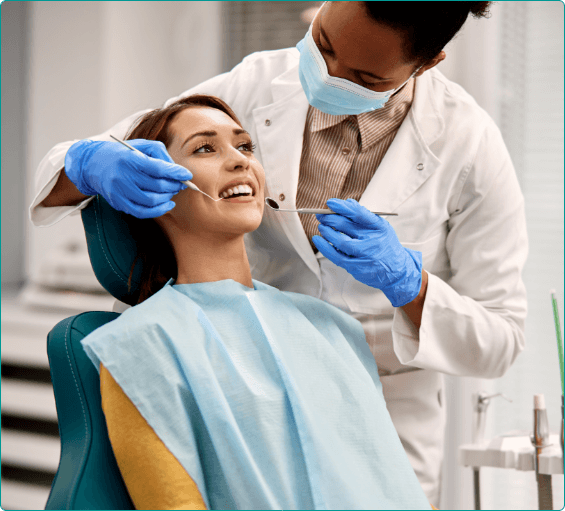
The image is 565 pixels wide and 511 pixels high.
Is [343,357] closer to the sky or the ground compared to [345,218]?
closer to the ground

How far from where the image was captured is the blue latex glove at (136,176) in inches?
44.8

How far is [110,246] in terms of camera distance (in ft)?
4.27

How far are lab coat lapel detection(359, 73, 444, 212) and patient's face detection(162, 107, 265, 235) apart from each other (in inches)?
11.1

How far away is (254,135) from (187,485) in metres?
0.89

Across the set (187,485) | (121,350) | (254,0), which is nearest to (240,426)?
(187,485)

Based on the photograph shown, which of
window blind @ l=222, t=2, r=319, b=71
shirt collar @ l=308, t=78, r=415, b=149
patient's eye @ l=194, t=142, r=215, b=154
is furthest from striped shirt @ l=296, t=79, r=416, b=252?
window blind @ l=222, t=2, r=319, b=71

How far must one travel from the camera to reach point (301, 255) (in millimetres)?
1395

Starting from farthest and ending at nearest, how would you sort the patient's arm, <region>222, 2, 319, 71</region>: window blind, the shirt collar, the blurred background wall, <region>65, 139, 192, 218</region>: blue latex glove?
<region>222, 2, 319, 71</region>: window blind < the blurred background wall < the shirt collar < <region>65, 139, 192, 218</region>: blue latex glove < the patient's arm

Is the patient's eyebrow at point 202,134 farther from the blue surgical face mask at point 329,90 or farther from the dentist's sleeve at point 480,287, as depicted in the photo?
the dentist's sleeve at point 480,287

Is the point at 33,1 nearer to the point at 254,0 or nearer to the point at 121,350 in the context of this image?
the point at 254,0

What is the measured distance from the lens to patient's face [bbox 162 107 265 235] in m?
1.25

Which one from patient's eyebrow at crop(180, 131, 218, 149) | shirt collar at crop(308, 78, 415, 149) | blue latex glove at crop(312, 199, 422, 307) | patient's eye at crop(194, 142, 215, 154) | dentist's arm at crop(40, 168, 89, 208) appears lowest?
blue latex glove at crop(312, 199, 422, 307)

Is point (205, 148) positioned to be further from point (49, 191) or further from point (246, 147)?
point (49, 191)

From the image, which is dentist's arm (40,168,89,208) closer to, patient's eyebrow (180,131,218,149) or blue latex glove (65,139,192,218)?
blue latex glove (65,139,192,218)
